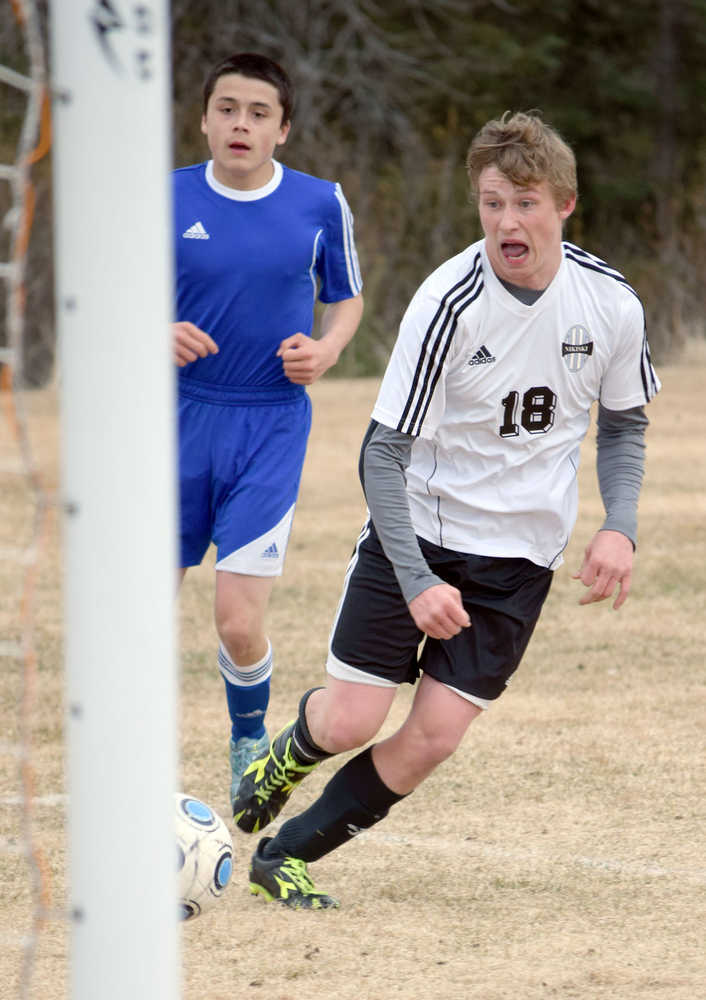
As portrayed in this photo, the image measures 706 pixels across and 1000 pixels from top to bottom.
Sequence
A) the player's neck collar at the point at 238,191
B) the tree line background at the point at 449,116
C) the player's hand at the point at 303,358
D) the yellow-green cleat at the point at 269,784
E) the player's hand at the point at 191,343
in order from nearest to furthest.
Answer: the yellow-green cleat at the point at 269,784, the player's hand at the point at 191,343, the player's hand at the point at 303,358, the player's neck collar at the point at 238,191, the tree line background at the point at 449,116

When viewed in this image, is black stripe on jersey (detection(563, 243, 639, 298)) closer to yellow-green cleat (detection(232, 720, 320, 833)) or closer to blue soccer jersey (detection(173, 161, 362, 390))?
blue soccer jersey (detection(173, 161, 362, 390))

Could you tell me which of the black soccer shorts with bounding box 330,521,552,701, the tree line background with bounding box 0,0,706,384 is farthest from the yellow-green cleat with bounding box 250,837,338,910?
the tree line background with bounding box 0,0,706,384

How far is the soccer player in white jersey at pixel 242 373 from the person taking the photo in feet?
14.0

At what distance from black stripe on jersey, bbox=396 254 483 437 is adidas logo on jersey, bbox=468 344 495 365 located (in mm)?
103

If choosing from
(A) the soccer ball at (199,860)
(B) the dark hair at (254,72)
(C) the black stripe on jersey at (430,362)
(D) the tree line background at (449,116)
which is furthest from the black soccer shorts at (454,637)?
(D) the tree line background at (449,116)

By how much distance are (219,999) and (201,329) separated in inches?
75.5

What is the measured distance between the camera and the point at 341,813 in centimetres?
355

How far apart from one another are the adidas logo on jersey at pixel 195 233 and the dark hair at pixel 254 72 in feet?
1.14

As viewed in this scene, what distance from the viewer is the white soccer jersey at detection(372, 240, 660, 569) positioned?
3.38 metres

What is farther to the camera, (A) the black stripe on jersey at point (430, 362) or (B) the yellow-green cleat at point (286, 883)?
(B) the yellow-green cleat at point (286, 883)

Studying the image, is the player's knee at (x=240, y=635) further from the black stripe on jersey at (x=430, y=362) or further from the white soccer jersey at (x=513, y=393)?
the black stripe on jersey at (x=430, y=362)

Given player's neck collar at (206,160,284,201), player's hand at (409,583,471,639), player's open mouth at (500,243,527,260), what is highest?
player's open mouth at (500,243,527,260)

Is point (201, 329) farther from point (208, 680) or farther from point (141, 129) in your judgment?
point (141, 129)

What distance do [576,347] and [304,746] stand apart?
1081 mm
